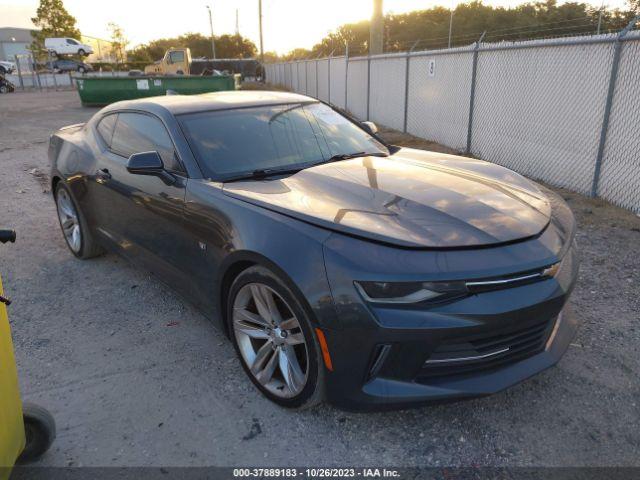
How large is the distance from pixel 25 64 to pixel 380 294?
233 ft

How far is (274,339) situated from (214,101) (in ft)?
6.65

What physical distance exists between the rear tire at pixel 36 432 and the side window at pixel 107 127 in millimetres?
2559

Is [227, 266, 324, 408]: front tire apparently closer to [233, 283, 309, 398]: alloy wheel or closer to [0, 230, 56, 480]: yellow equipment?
[233, 283, 309, 398]: alloy wheel

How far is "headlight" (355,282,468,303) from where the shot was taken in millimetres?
2186

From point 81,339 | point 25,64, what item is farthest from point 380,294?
point 25,64

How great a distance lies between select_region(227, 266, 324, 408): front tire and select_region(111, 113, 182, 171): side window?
106 centimetres

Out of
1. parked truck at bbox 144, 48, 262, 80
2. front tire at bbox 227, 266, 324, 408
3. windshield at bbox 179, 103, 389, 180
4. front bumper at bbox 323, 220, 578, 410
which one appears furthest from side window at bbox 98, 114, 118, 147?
parked truck at bbox 144, 48, 262, 80

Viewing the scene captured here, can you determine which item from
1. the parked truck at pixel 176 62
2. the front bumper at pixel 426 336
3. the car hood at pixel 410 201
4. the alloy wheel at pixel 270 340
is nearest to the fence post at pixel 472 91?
the car hood at pixel 410 201

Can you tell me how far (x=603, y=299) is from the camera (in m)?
3.80

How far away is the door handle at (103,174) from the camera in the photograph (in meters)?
4.10

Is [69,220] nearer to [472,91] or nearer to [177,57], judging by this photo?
[472,91]

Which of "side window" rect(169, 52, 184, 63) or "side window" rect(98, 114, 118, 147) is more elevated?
"side window" rect(169, 52, 184, 63)

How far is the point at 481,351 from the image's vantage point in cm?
230

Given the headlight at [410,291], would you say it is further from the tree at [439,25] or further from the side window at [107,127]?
the tree at [439,25]
